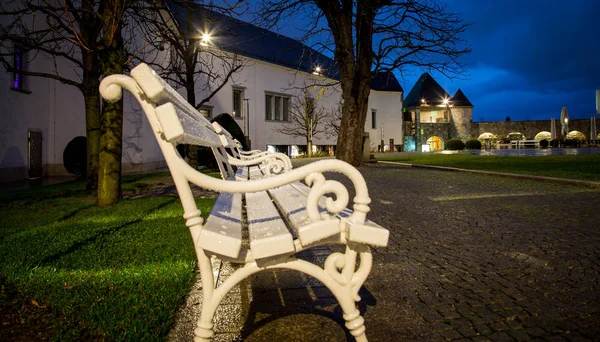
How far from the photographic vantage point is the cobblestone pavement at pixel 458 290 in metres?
2.20

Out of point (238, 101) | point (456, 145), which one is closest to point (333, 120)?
point (238, 101)

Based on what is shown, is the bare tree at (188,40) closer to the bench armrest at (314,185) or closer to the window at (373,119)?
the bench armrest at (314,185)

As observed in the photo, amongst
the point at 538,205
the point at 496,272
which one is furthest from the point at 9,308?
the point at 538,205

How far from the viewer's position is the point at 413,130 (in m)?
51.2

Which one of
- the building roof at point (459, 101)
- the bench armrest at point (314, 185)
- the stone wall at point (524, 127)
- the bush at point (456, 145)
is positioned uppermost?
the building roof at point (459, 101)

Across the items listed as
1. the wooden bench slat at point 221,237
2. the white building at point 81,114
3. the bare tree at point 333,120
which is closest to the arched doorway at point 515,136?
the bare tree at point 333,120

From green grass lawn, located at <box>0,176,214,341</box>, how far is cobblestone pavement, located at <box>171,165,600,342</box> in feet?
1.03

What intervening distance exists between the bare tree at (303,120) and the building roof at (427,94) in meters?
26.2

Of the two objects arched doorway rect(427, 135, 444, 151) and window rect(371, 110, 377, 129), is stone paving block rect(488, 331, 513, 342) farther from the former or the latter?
arched doorway rect(427, 135, 444, 151)

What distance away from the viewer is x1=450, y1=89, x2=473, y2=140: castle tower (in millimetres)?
53062

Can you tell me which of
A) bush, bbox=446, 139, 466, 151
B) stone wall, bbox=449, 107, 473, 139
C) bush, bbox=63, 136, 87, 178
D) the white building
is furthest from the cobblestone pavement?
stone wall, bbox=449, 107, 473, 139

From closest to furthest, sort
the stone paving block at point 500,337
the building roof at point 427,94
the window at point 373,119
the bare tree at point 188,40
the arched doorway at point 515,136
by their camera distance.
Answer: the stone paving block at point 500,337, the bare tree at point 188,40, the window at point 373,119, the arched doorway at point 515,136, the building roof at point 427,94

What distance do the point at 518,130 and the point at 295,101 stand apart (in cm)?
3351

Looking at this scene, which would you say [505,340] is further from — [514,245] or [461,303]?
[514,245]
